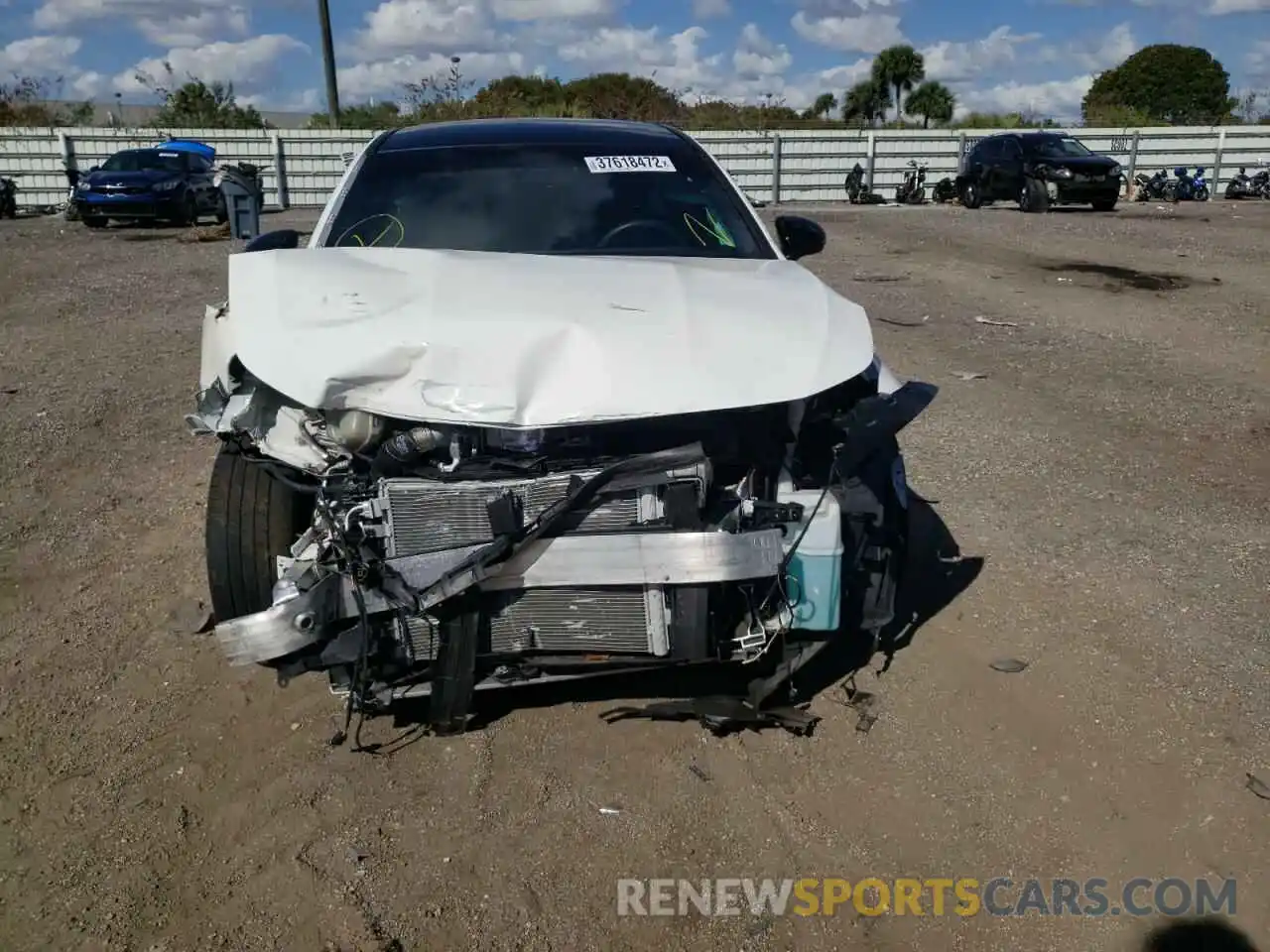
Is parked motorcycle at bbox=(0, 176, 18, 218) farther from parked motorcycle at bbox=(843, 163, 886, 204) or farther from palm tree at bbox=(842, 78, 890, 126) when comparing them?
palm tree at bbox=(842, 78, 890, 126)

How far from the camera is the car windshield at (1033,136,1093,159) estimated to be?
2209 cm

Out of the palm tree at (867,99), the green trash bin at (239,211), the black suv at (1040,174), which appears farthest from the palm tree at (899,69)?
the green trash bin at (239,211)

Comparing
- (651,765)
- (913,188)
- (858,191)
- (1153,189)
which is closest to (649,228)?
(651,765)

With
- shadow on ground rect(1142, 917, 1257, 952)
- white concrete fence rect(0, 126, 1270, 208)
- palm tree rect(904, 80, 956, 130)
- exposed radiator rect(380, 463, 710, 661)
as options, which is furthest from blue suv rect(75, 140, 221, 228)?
palm tree rect(904, 80, 956, 130)

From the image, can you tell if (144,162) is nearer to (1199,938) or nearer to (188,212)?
(188,212)

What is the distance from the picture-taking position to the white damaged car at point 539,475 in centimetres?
277

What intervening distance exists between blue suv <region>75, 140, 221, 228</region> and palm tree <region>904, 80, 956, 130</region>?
34561 mm

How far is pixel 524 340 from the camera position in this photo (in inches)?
114

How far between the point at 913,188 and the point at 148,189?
1750 cm

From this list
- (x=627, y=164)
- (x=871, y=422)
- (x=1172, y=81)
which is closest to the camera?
(x=871, y=422)

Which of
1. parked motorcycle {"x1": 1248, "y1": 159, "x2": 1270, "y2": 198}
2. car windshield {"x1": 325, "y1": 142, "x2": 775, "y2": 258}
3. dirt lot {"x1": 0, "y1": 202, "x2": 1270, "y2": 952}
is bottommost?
dirt lot {"x1": 0, "y1": 202, "x2": 1270, "y2": 952}

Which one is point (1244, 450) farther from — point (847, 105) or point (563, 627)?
point (847, 105)

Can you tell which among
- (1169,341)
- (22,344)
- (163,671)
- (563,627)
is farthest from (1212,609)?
(22,344)

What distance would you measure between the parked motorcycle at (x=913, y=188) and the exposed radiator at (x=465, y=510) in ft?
84.9
